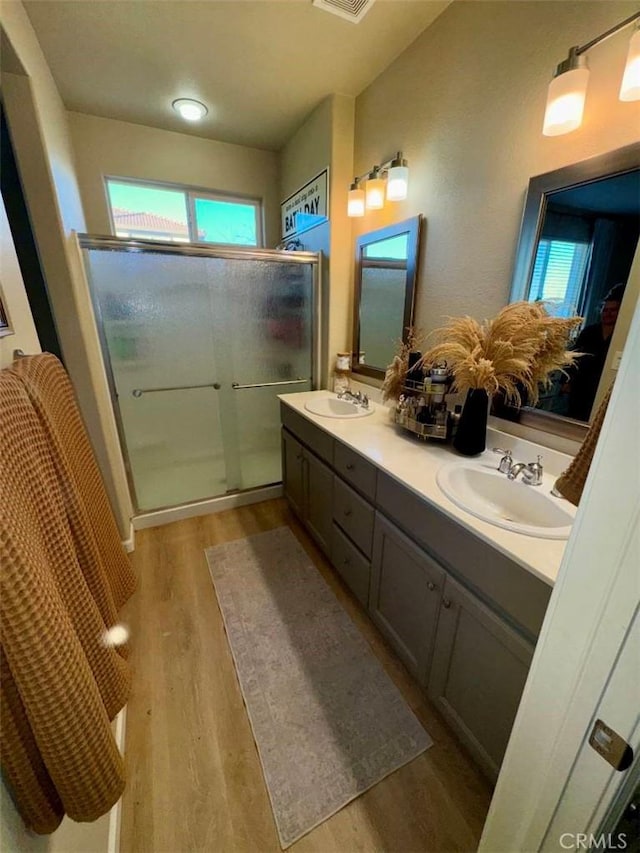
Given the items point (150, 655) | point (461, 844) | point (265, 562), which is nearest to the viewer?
point (461, 844)

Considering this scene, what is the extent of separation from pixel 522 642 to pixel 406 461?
2.07ft

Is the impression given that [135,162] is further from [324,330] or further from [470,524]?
[470,524]

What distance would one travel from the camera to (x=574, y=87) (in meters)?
0.94

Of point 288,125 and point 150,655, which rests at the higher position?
point 288,125

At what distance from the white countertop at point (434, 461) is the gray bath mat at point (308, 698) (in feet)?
2.77

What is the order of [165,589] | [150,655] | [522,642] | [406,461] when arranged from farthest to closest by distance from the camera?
[165,589], [150,655], [406,461], [522,642]

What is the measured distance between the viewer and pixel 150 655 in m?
1.42

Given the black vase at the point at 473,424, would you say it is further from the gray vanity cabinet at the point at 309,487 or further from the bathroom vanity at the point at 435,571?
the gray vanity cabinet at the point at 309,487

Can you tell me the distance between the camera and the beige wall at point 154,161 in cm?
216

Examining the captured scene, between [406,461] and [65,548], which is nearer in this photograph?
[65,548]

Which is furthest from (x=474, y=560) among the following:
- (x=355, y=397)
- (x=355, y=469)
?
(x=355, y=397)

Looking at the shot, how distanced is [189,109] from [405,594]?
2894mm

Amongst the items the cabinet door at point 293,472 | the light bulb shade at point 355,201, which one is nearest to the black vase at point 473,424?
the cabinet door at point 293,472

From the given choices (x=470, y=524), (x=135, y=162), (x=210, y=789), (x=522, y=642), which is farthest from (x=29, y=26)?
(x=210, y=789)
